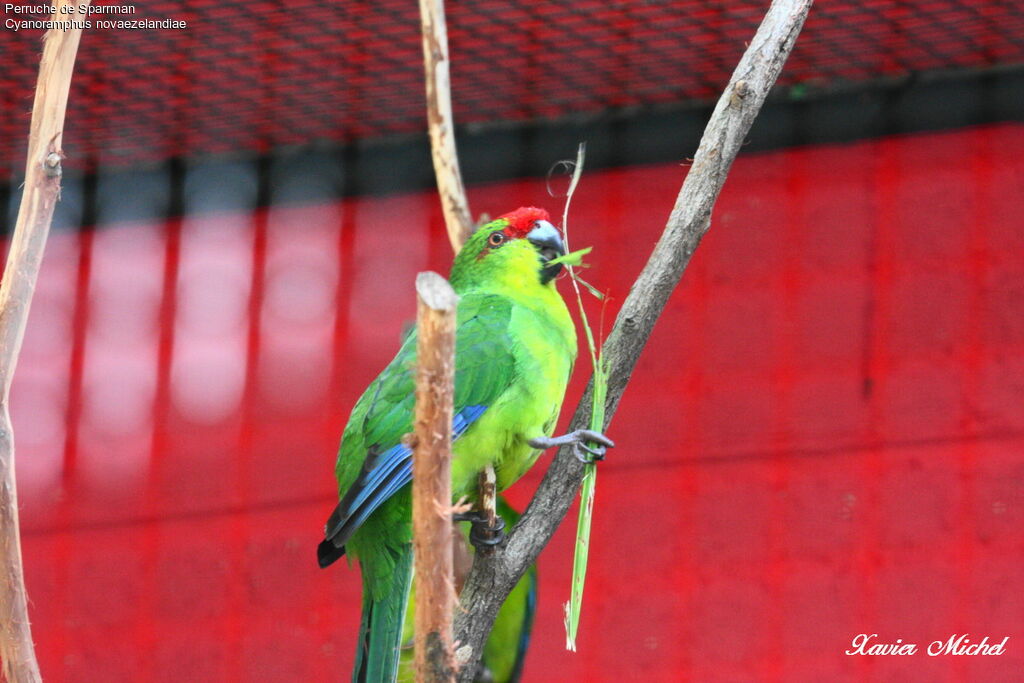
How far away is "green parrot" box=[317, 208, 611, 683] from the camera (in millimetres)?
1874

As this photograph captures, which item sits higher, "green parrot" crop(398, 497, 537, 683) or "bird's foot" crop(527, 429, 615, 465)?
"bird's foot" crop(527, 429, 615, 465)

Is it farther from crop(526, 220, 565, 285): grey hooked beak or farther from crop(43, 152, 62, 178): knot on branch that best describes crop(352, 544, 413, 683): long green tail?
crop(43, 152, 62, 178): knot on branch

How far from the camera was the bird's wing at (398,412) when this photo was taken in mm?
1885

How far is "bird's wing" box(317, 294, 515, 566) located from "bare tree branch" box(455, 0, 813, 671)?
236 mm

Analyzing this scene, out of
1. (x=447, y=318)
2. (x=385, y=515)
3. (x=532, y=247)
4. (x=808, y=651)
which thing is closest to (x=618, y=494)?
(x=808, y=651)

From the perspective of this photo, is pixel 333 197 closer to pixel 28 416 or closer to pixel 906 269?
pixel 28 416

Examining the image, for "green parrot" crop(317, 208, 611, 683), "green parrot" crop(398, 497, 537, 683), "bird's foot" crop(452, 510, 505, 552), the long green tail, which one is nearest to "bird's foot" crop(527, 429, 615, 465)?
"green parrot" crop(317, 208, 611, 683)

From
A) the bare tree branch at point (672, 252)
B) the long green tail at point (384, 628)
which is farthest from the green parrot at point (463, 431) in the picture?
the bare tree branch at point (672, 252)

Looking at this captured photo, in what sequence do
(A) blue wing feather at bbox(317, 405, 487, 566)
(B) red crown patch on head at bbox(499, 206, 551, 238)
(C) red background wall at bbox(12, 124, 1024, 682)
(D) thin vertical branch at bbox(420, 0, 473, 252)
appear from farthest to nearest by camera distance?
1. (C) red background wall at bbox(12, 124, 1024, 682)
2. (B) red crown patch on head at bbox(499, 206, 551, 238)
3. (D) thin vertical branch at bbox(420, 0, 473, 252)
4. (A) blue wing feather at bbox(317, 405, 487, 566)

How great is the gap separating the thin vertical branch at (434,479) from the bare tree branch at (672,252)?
27 centimetres

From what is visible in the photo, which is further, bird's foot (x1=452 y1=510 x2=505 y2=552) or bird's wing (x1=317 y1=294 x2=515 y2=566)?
bird's wing (x1=317 y1=294 x2=515 y2=566)

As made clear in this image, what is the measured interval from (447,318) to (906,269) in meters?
2.09

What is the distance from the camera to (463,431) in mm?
2002

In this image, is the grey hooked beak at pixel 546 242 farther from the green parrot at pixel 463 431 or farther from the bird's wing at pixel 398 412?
the bird's wing at pixel 398 412
